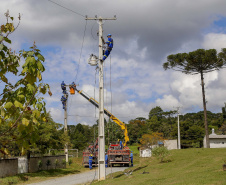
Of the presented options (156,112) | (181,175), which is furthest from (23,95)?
(156,112)

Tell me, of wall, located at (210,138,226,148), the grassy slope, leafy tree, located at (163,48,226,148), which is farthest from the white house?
the grassy slope

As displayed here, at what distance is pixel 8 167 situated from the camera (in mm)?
26141

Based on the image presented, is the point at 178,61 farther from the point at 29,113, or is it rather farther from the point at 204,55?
the point at 29,113

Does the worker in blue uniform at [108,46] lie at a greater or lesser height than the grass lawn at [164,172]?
greater

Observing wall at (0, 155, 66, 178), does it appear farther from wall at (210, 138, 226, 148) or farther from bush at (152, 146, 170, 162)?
wall at (210, 138, 226, 148)

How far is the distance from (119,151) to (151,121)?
210 feet

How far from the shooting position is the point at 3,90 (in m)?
4.31

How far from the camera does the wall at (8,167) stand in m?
25.4

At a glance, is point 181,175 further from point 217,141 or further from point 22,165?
point 217,141

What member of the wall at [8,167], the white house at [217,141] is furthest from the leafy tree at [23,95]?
the white house at [217,141]

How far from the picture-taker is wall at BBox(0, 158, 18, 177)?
25.4 metres

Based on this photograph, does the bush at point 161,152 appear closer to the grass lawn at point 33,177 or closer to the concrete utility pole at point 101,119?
the concrete utility pole at point 101,119

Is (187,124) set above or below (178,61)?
below

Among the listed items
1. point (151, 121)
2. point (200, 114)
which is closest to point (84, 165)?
point (151, 121)
